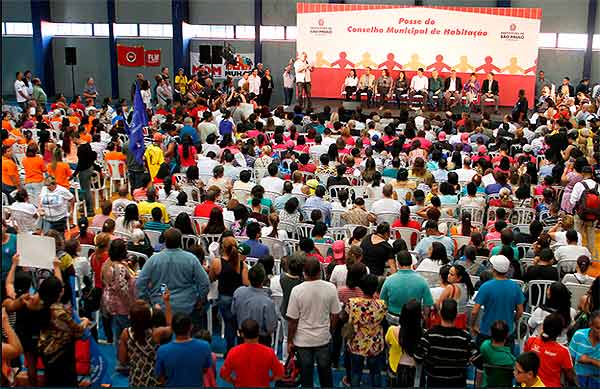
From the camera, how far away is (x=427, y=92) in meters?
21.2

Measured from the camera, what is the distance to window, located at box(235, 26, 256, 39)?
82.7ft

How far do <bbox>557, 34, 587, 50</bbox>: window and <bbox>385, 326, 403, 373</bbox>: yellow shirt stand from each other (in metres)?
20.2

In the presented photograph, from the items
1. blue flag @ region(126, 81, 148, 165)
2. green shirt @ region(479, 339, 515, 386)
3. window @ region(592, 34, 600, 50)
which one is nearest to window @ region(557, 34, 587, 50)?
window @ region(592, 34, 600, 50)

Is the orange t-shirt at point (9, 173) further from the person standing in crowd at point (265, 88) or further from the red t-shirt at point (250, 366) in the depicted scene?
the person standing in crowd at point (265, 88)

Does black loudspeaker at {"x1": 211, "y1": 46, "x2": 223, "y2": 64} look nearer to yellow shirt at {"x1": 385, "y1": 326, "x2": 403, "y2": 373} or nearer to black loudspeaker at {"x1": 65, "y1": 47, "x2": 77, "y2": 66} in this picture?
black loudspeaker at {"x1": 65, "y1": 47, "x2": 77, "y2": 66}

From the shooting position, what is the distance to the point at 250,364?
474 centimetres

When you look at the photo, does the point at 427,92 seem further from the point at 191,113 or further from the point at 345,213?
the point at 345,213

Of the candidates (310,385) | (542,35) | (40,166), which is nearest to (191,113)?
(40,166)

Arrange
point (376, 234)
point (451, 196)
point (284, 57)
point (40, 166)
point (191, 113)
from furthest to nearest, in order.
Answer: point (284, 57) < point (191, 113) < point (40, 166) < point (451, 196) < point (376, 234)

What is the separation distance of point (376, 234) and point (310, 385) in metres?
1.85

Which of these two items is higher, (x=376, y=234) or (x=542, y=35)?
(x=542, y=35)

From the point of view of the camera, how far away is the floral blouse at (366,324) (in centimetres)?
564

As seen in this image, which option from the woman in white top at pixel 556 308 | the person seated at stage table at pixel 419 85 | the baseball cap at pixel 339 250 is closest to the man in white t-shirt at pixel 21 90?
the person seated at stage table at pixel 419 85

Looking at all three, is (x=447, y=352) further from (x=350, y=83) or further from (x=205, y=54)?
(x=205, y=54)
